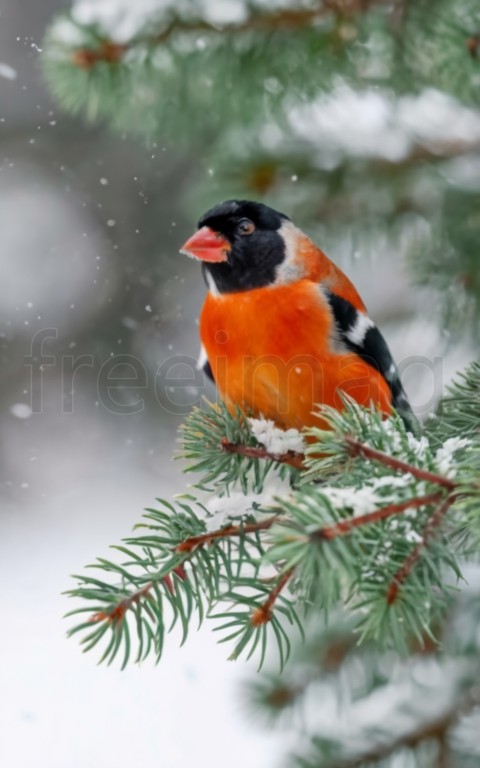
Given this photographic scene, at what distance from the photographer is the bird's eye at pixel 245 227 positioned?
2.10 metres

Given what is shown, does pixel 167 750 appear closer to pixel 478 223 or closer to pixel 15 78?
pixel 478 223

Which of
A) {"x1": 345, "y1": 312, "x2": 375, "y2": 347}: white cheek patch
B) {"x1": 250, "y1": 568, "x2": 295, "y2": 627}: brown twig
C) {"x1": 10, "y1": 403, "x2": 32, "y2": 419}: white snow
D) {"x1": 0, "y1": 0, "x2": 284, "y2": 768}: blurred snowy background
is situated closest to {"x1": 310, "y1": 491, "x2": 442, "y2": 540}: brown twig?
{"x1": 250, "y1": 568, "x2": 295, "y2": 627}: brown twig

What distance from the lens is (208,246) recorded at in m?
2.05

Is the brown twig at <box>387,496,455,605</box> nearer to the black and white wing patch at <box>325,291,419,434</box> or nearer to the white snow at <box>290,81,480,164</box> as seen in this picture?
the black and white wing patch at <box>325,291,419,434</box>

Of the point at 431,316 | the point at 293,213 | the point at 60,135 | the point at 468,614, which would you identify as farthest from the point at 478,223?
the point at 60,135

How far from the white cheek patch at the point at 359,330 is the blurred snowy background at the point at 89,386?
30cm

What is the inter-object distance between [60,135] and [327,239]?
2.08 metres

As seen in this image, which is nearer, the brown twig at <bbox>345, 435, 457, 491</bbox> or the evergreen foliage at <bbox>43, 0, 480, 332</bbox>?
the brown twig at <bbox>345, 435, 457, 491</bbox>

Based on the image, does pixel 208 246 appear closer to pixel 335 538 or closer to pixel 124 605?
pixel 124 605

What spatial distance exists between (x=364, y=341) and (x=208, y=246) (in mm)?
438

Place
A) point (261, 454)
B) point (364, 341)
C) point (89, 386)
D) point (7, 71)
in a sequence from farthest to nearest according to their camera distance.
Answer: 1. point (7, 71)
2. point (89, 386)
3. point (364, 341)
4. point (261, 454)

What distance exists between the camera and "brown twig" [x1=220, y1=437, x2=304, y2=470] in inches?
55.3

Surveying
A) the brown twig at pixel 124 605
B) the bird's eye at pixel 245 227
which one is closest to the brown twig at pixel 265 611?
the brown twig at pixel 124 605

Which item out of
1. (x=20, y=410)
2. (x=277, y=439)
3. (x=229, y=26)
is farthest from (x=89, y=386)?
(x=277, y=439)
